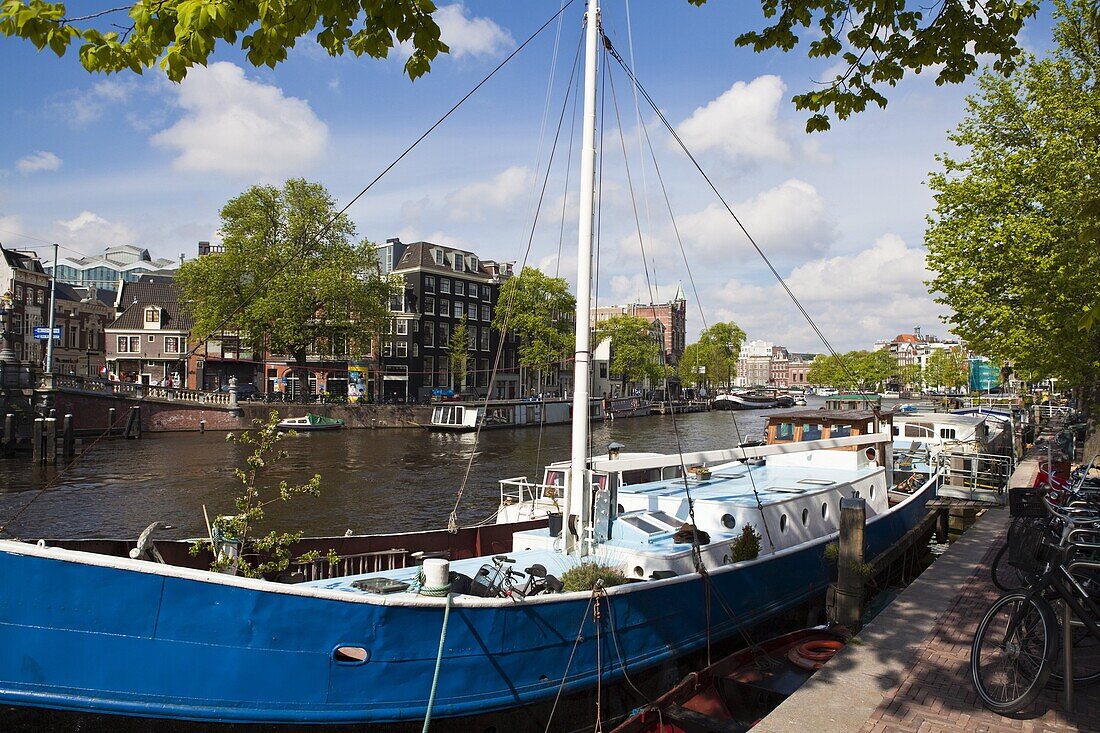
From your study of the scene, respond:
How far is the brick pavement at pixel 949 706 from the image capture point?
6004mm

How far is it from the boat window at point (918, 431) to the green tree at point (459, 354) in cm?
4708

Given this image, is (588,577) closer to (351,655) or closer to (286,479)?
(351,655)

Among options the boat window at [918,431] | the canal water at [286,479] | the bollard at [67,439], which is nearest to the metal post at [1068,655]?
the canal water at [286,479]

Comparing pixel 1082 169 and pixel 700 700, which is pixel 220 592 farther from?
pixel 1082 169

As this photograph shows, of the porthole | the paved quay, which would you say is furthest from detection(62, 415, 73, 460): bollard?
the paved quay

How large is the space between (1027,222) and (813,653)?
1757 centimetres

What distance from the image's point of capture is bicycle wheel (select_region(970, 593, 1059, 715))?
5863 millimetres

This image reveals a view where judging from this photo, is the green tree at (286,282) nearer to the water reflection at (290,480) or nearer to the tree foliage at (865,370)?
the water reflection at (290,480)

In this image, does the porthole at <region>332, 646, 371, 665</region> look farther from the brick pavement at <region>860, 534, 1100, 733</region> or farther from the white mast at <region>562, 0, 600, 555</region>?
the brick pavement at <region>860, 534, 1100, 733</region>

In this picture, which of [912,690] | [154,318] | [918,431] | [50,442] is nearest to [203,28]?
[912,690]

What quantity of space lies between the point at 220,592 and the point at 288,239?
53.2 metres

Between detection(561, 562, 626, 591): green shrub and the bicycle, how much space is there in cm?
370

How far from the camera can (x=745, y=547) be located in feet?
34.1

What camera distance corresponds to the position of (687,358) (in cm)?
13062
